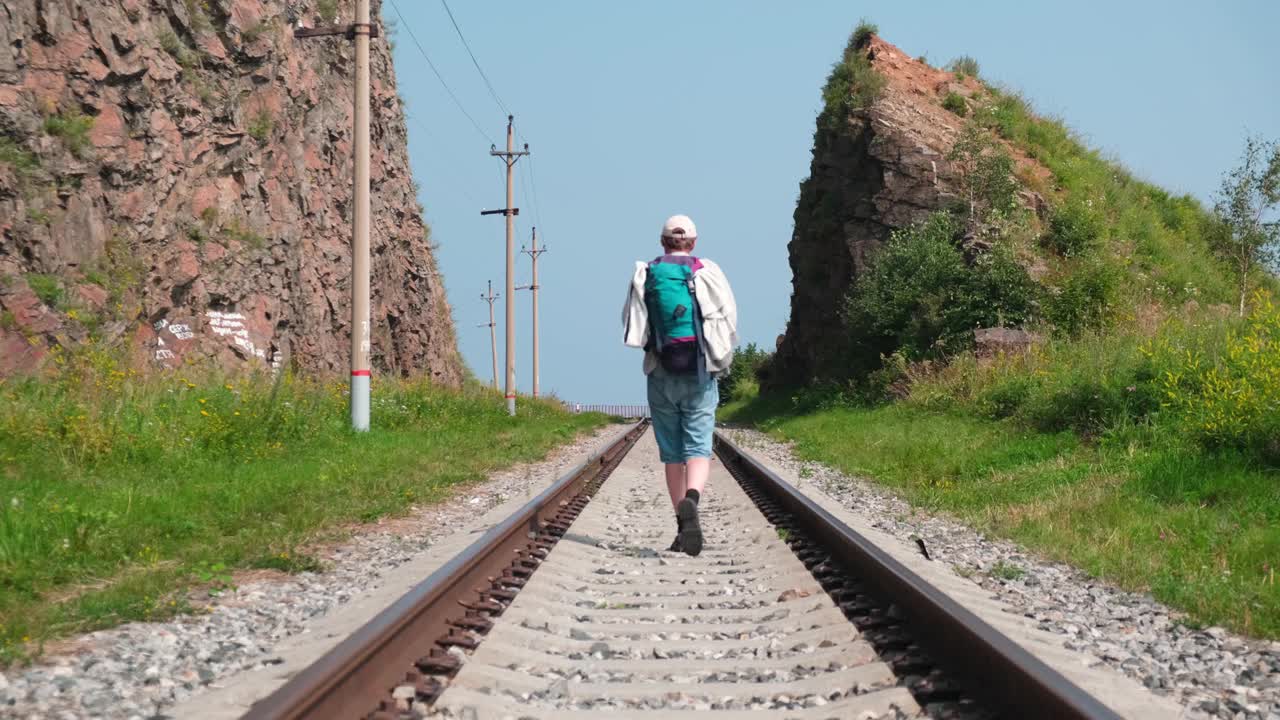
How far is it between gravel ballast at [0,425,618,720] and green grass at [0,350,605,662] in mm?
185

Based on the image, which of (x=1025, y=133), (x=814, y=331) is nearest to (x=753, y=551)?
(x=1025, y=133)

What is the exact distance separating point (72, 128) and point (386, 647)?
53.1 ft

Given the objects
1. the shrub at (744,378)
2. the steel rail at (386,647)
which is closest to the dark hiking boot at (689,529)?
the steel rail at (386,647)

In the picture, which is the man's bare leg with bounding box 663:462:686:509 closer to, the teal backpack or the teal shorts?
the teal shorts

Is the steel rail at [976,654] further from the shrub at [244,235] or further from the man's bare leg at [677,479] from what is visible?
the shrub at [244,235]

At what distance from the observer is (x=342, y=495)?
961 cm

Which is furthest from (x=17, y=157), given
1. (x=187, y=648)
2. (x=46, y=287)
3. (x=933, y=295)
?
(x=933, y=295)

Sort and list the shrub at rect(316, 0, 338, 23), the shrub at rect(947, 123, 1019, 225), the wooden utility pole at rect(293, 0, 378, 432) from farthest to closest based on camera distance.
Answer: the shrub at rect(947, 123, 1019, 225), the shrub at rect(316, 0, 338, 23), the wooden utility pole at rect(293, 0, 378, 432)

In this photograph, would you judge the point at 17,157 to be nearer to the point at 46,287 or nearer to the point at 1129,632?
the point at 46,287

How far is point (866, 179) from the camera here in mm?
35062

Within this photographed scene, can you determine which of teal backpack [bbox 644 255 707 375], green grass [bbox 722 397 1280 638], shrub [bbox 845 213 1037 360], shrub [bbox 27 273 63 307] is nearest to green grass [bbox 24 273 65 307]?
shrub [bbox 27 273 63 307]

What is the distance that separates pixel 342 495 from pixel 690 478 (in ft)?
12.3

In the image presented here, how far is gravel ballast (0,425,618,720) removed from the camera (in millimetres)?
3658

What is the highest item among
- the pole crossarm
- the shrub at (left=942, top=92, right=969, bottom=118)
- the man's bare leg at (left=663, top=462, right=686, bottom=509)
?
the shrub at (left=942, top=92, right=969, bottom=118)
